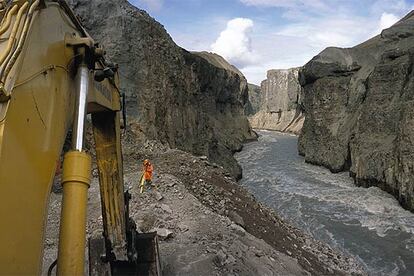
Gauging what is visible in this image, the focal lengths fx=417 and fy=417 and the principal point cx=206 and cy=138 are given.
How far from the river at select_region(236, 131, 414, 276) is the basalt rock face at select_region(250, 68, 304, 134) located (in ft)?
171

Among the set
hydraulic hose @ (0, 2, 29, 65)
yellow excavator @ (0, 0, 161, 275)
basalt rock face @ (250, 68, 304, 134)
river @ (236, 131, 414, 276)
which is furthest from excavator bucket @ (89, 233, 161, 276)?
basalt rock face @ (250, 68, 304, 134)

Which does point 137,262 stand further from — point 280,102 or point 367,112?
point 280,102

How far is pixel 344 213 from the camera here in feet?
58.7

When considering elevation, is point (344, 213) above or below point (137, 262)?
below

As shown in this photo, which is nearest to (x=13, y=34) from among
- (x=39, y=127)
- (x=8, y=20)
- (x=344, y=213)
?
(x=8, y=20)

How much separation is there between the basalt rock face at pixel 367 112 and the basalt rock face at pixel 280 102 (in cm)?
4267

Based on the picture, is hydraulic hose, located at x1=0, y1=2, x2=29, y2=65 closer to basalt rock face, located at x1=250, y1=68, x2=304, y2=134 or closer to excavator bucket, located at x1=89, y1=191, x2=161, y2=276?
excavator bucket, located at x1=89, y1=191, x2=161, y2=276

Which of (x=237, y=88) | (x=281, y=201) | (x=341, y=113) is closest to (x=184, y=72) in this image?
(x=281, y=201)

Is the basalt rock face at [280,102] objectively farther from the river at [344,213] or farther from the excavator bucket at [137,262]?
the excavator bucket at [137,262]

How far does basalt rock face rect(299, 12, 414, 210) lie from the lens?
65.1 ft

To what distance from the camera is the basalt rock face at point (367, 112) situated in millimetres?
19828

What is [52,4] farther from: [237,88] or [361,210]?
[237,88]

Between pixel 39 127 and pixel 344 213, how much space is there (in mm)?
17437

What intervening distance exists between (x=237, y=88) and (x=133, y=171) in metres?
42.6
